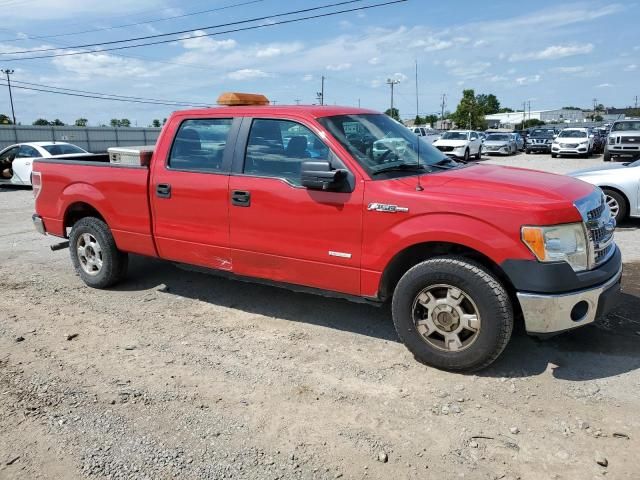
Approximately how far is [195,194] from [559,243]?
304 centimetres

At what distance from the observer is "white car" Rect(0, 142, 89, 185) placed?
15164 mm

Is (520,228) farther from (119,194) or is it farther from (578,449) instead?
(119,194)

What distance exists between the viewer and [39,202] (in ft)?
20.6

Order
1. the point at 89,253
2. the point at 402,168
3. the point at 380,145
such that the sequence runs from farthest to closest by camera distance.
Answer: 1. the point at 89,253
2. the point at 380,145
3. the point at 402,168

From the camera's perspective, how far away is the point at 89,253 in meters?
5.97

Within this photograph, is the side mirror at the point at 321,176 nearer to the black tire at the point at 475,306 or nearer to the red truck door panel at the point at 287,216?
the red truck door panel at the point at 287,216

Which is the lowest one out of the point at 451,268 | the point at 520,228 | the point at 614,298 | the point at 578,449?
the point at 578,449

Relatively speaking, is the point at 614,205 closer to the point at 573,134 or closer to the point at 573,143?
the point at 573,143

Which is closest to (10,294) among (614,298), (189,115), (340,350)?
(189,115)

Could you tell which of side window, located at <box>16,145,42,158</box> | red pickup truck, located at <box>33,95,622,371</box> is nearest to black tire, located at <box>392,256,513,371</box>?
red pickup truck, located at <box>33,95,622,371</box>

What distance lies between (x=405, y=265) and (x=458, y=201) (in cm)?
73

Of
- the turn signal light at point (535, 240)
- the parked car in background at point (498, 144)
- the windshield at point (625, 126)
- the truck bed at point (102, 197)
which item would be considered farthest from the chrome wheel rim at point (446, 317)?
the parked car in background at point (498, 144)

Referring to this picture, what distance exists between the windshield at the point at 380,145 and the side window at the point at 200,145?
1.03 meters

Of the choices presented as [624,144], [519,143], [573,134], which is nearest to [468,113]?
[519,143]
